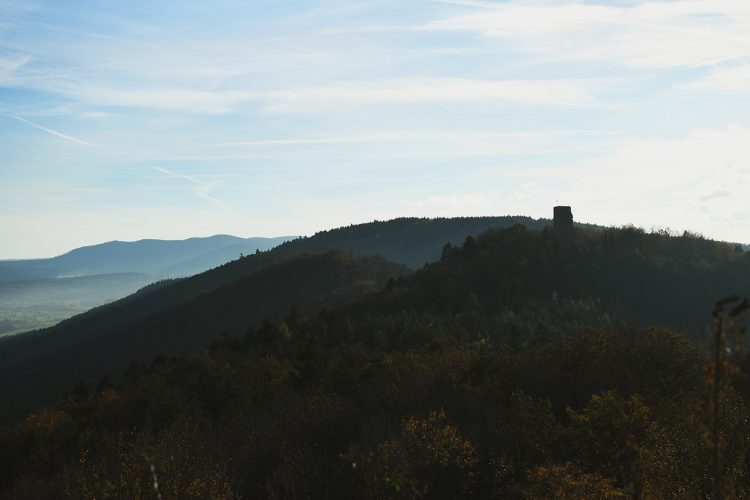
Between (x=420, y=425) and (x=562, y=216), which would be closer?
(x=420, y=425)

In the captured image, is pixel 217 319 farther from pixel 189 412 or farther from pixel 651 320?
pixel 189 412

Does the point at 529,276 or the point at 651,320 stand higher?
the point at 529,276

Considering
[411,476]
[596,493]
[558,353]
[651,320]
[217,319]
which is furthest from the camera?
[217,319]

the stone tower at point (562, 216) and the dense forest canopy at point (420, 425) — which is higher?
the stone tower at point (562, 216)

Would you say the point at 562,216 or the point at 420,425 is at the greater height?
the point at 562,216

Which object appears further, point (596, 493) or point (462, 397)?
point (462, 397)

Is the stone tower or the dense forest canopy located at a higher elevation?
the stone tower

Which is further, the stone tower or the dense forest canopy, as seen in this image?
the stone tower

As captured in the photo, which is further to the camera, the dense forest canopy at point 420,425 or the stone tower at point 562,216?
the stone tower at point 562,216

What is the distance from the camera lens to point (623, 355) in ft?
143

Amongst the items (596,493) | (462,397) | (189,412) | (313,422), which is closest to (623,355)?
(462,397)

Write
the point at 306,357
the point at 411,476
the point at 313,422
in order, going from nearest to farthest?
the point at 411,476
the point at 313,422
the point at 306,357

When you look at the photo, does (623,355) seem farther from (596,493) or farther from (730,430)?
(596,493)

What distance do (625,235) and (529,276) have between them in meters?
37.1
